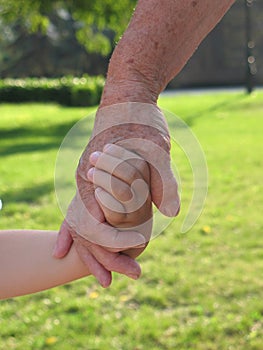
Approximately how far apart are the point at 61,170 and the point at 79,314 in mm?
2646

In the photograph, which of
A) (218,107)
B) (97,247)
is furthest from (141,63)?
(218,107)

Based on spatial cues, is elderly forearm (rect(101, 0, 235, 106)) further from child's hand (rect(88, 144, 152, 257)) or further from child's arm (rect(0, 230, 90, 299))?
child's arm (rect(0, 230, 90, 299))

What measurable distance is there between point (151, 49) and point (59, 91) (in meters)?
25.0

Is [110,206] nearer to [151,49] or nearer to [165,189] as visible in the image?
[165,189]

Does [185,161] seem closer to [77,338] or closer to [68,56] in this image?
[77,338]

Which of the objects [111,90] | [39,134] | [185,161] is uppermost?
[111,90]

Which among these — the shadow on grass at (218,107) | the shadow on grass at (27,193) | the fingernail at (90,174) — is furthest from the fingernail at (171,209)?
the shadow on grass at (218,107)

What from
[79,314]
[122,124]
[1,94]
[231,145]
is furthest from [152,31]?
[1,94]

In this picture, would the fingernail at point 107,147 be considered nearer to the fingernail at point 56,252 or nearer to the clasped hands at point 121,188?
the clasped hands at point 121,188

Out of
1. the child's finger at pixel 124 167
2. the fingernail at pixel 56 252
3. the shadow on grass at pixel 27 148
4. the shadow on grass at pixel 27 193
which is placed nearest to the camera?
the child's finger at pixel 124 167

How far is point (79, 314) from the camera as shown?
4141 mm

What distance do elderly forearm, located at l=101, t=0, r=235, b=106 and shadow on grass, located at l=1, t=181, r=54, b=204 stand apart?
6077mm

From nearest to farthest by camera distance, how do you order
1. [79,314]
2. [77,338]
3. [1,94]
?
[77,338]
[79,314]
[1,94]

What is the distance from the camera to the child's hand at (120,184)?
1.33m
